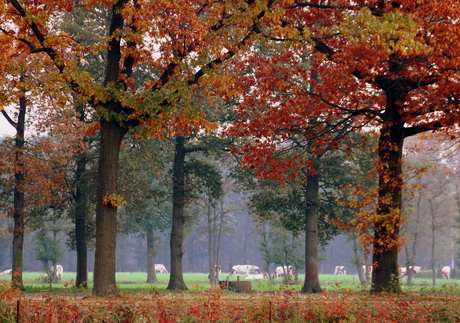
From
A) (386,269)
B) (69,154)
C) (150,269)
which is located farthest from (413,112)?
(150,269)

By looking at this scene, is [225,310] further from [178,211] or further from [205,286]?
[205,286]

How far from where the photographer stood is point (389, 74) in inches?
709

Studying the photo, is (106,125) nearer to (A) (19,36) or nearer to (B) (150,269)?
(A) (19,36)

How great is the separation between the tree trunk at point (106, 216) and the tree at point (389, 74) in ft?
21.0

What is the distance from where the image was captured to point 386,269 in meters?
18.0

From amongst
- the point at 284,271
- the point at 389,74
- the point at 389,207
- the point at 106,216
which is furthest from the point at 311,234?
the point at 284,271

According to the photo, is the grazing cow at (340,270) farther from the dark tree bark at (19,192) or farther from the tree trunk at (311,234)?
the dark tree bark at (19,192)

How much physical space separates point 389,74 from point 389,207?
4.24 meters

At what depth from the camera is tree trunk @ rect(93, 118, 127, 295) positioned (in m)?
16.8

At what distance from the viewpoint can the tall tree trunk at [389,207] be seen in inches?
690

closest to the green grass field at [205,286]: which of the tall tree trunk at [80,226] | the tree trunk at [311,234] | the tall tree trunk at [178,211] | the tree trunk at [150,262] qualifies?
the tree trunk at [150,262]

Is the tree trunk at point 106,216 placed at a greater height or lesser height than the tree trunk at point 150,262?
greater

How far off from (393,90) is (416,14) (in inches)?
125

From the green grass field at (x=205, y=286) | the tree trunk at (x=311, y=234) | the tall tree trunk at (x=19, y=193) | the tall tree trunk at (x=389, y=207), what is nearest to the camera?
the green grass field at (x=205, y=286)
